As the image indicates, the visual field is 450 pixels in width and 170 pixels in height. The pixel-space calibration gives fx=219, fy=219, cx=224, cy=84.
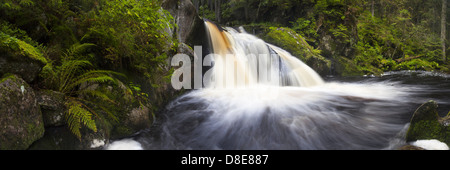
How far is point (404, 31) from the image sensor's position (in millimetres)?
15531

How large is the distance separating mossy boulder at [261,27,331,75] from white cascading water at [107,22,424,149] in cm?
385

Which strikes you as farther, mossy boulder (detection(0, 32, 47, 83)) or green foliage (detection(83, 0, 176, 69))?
green foliage (detection(83, 0, 176, 69))

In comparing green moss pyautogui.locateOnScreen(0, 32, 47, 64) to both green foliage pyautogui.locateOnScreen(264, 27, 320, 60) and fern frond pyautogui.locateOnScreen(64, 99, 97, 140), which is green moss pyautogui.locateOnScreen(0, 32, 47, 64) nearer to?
fern frond pyautogui.locateOnScreen(64, 99, 97, 140)

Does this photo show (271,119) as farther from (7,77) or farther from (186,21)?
(186,21)

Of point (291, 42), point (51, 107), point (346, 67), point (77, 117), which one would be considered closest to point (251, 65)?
point (291, 42)

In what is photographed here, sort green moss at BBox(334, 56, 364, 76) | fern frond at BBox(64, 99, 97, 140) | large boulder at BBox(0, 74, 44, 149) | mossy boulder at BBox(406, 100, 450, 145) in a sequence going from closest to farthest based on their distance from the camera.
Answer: large boulder at BBox(0, 74, 44, 149), fern frond at BBox(64, 99, 97, 140), mossy boulder at BBox(406, 100, 450, 145), green moss at BBox(334, 56, 364, 76)

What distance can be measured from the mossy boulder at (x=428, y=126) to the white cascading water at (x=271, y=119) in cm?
43

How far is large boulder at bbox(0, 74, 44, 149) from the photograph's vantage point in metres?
2.44

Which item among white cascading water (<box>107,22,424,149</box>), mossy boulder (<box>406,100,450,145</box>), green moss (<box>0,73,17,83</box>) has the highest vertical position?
green moss (<box>0,73,17,83</box>)

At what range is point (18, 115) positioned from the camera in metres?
2.58

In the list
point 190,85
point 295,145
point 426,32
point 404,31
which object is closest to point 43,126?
point 295,145

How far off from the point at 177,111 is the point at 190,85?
1.75 meters

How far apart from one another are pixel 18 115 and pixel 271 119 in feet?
13.7

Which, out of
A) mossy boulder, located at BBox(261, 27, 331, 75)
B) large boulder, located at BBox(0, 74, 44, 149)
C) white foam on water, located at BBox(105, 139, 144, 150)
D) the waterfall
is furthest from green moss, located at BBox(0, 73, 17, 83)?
mossy boulder, located at BBox(261, 27, 331, 75)
